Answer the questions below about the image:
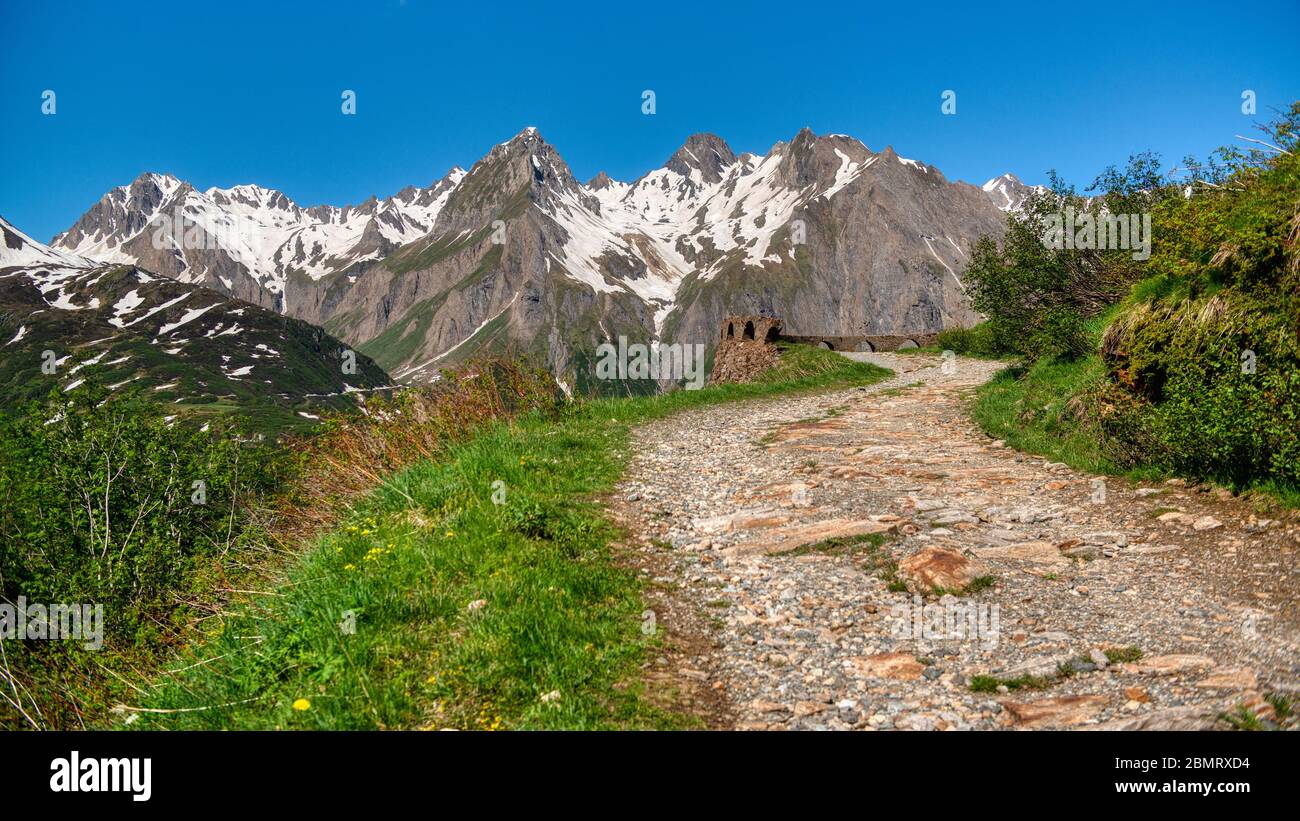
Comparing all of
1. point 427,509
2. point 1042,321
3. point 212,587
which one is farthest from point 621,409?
point 1042,321

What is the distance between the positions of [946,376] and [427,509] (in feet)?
85.2

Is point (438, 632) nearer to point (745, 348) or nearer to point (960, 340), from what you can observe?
point (745, 348)

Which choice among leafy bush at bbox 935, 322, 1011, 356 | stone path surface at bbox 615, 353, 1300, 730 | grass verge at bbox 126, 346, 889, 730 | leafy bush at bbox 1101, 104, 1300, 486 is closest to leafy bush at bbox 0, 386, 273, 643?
grass verge at bbox 126, 346, 889, 730

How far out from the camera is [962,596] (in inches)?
278

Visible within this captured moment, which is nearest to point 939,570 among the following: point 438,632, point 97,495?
point 438,632

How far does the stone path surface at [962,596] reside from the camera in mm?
5008

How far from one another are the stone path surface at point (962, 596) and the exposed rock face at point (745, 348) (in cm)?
2181

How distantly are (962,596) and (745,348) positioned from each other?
30.5m

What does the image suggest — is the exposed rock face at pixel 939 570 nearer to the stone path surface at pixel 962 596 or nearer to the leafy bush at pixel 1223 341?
the stone path surface at pixel 962 596

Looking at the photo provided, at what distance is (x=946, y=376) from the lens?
28969mm

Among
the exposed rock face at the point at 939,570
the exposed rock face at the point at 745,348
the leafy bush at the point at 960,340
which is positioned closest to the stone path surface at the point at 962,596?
the exposed rock face at the point at 939,570
